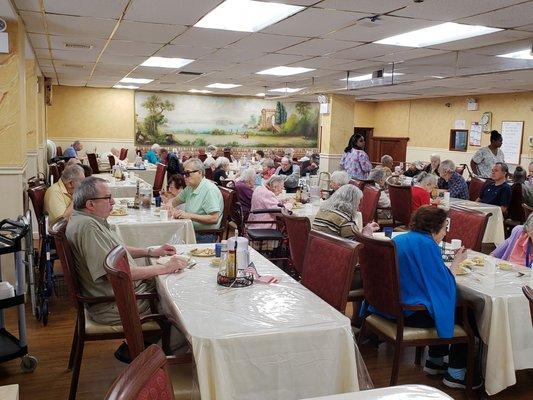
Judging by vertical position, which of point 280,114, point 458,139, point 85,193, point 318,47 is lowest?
point 85,193

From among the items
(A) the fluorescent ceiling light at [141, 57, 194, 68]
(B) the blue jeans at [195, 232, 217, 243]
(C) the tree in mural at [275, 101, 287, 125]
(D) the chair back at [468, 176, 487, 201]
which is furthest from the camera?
(C) the tree in mural at [275, 101, 287, 125]

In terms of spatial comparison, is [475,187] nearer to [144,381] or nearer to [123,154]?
[144,381]

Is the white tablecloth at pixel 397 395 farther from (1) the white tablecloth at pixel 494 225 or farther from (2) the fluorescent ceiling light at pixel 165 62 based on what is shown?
(2) the fluorescent ceiling light at pixel 165 62

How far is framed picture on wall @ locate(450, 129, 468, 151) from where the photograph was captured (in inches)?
511

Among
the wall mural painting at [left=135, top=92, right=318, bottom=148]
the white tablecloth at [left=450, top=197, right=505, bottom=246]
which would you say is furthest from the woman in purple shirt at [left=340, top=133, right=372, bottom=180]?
the wall mural painting at [left=135, top=92, right=318, bottom=148]

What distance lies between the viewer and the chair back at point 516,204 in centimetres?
672

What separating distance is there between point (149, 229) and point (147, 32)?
2.42 m

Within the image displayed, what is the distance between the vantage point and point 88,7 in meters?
4.55

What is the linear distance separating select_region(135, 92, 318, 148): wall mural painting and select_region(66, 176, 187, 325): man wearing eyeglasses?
12228mm

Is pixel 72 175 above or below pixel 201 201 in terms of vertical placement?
above

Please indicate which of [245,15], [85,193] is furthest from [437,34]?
[85,193]

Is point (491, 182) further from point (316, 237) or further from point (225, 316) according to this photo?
point (225, 316)

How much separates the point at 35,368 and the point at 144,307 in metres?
0.95

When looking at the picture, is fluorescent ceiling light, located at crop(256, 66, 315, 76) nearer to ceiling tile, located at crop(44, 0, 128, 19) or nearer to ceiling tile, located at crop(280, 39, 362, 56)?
ceiling tile, located at crop(280, 39, 362, 56)
